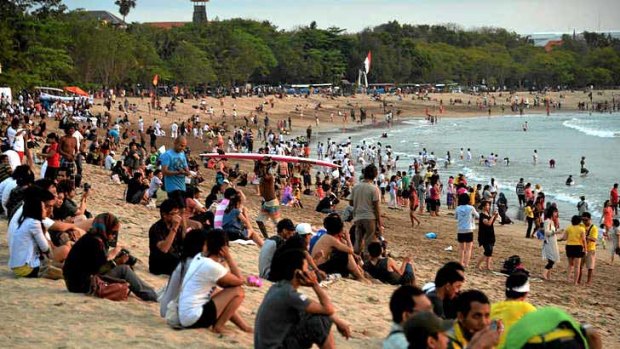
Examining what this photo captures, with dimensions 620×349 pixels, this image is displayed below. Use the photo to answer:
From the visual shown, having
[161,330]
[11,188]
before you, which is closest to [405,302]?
[161,330]

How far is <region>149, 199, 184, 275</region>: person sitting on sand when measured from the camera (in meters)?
9.76

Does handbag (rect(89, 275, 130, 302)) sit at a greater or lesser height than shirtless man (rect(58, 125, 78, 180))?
lesser

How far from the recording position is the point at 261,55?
346ft

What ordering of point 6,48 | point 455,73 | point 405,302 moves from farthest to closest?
1. point 455,73
2. point 6,48
3. point 405,302

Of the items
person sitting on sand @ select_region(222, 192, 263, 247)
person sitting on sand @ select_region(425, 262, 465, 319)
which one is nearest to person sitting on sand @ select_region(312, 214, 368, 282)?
person sitting on sand @ select_region(222, 192, 263, 247)

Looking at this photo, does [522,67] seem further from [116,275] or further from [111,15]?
[116,275]

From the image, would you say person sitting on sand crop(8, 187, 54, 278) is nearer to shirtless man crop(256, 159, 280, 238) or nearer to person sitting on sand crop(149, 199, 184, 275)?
person sitting on sand crop(149, 199, 184, 275)

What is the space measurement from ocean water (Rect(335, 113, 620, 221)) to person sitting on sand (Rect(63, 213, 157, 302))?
2217cm

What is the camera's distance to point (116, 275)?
934 cm

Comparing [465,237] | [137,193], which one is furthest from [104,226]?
[137,193]

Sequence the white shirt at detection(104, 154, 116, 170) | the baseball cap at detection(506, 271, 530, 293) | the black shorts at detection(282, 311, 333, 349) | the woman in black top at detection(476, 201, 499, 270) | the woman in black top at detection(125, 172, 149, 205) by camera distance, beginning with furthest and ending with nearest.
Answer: the white shirt at detection(104, 154, 116, 170)
the woman in black top at detection(125, 172, 149, 205)
the woman in black top at detection(476, 201, 499, 270)
the black shorts at detection(282, 311, 333, 349)
the baseball cap at detection(506, 271, 530, 293)

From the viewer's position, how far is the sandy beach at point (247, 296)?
26.7ft

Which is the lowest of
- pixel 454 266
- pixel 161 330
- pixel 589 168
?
pixel 589 168

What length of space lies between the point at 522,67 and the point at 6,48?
374 ft
